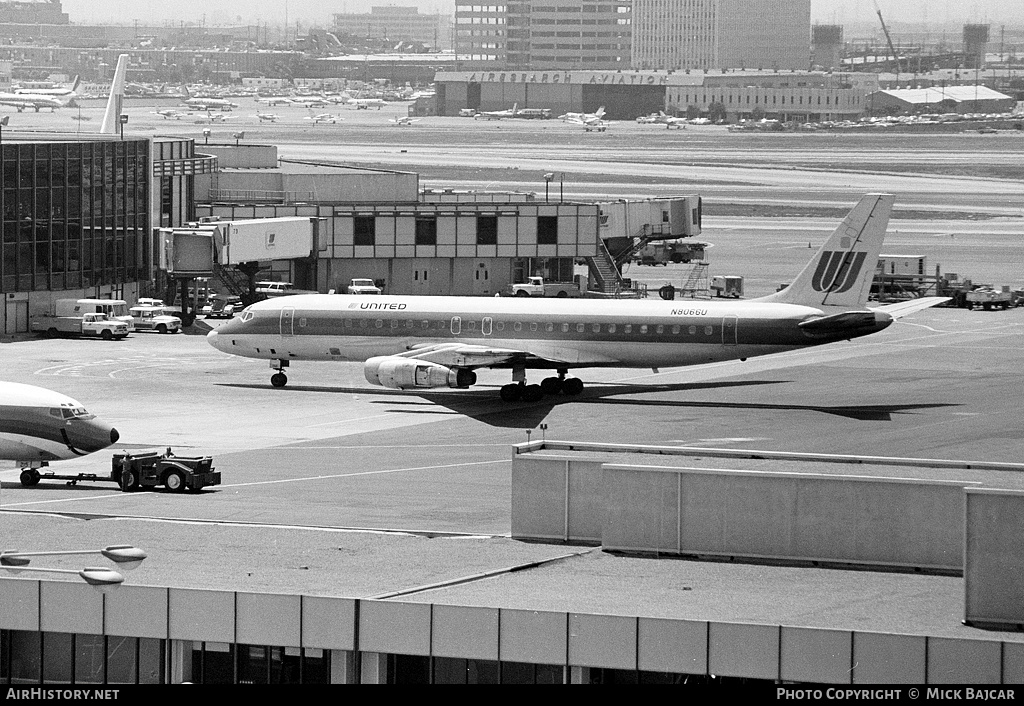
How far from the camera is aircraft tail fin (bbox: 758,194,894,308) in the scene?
76.5m

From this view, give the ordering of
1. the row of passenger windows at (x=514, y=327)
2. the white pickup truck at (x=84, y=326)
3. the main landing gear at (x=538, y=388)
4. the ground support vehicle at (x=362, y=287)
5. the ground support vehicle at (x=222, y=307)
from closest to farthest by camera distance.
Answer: the row of passenger windows at (x=514, y=327), the main landing gear at (x=538, y=388), the white pickup truck at (x=84, y=326), the ground support vehicle at (x=222, y=307), the ground support vehicle at (x=362, y=287)

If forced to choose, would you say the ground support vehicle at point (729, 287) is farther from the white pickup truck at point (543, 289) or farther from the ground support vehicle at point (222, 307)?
the ground support vehicle at point (222, 307)

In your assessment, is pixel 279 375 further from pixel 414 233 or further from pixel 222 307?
pixel 414 233

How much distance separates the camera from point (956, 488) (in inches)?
1499

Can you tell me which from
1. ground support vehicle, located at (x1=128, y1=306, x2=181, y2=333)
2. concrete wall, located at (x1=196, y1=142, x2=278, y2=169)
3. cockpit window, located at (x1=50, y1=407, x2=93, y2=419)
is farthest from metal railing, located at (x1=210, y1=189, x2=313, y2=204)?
cockpit window, located at (x1=50, y1=407, x2=93, y2=419)

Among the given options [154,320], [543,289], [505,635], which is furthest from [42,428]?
[543,289]

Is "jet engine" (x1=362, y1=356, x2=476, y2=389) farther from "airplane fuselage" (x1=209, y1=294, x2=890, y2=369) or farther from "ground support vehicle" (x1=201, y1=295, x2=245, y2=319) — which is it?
"ground support vehicle" (x1=201, y1=295, x2=245, y2=319)

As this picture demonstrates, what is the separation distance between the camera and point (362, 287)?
11719 centimetres

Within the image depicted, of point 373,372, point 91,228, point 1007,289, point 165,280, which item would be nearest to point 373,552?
point 373,372

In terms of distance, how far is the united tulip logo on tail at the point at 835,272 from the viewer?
251 feet

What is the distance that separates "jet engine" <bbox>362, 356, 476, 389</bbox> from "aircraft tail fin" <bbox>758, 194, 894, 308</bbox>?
47.3 feet

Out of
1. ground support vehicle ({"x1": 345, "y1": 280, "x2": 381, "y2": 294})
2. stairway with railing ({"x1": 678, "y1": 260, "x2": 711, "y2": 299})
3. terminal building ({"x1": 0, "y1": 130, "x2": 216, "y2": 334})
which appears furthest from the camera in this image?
stairway with railing ({"x1": 678, "y1": 260, "x2": 711, "y2": 299})

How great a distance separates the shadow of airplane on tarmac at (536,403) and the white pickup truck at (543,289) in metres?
41.1

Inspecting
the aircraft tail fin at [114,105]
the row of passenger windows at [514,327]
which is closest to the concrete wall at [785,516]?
the row of passenger windows at [514,327]
